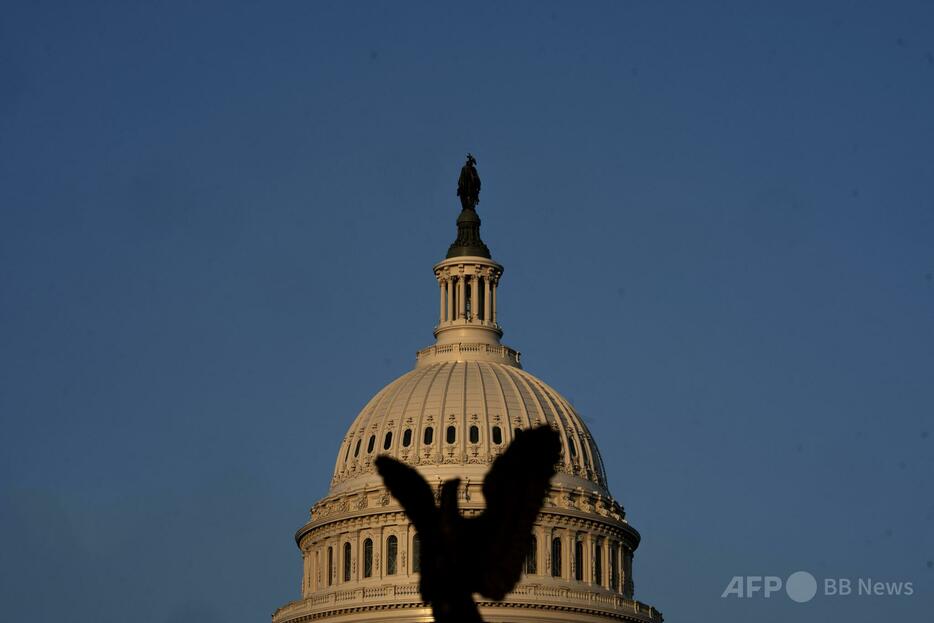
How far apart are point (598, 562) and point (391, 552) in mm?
12569

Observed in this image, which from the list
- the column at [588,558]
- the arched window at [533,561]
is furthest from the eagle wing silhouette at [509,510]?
the column at [588,558]

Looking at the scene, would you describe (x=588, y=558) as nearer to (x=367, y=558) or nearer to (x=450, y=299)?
(x=367, y=558)

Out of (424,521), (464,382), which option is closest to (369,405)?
(464,382)

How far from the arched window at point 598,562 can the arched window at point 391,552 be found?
39.0 feet

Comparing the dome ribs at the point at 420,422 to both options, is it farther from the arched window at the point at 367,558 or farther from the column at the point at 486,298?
the column at the point at 486,298

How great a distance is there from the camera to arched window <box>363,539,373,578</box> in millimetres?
147750

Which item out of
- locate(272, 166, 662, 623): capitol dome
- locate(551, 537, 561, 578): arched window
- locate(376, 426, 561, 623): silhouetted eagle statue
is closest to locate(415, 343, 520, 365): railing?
locate(272, 166, 662, 623): capitol dome

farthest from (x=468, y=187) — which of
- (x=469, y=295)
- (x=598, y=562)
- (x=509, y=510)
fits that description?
(x=509, y=510)

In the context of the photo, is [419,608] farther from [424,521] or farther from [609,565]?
[424,521]

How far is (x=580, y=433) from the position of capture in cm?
15288

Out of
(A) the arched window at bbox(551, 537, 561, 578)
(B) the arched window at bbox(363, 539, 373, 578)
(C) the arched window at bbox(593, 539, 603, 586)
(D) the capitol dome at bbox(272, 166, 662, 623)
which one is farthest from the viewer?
(C) the arched window at bbox(593, 539, 603, 586)

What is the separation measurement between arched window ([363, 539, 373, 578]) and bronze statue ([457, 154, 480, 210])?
84.0 feet

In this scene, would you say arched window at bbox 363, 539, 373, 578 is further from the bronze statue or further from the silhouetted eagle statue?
the silhouetted eagle statue

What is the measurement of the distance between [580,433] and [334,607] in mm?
18698
